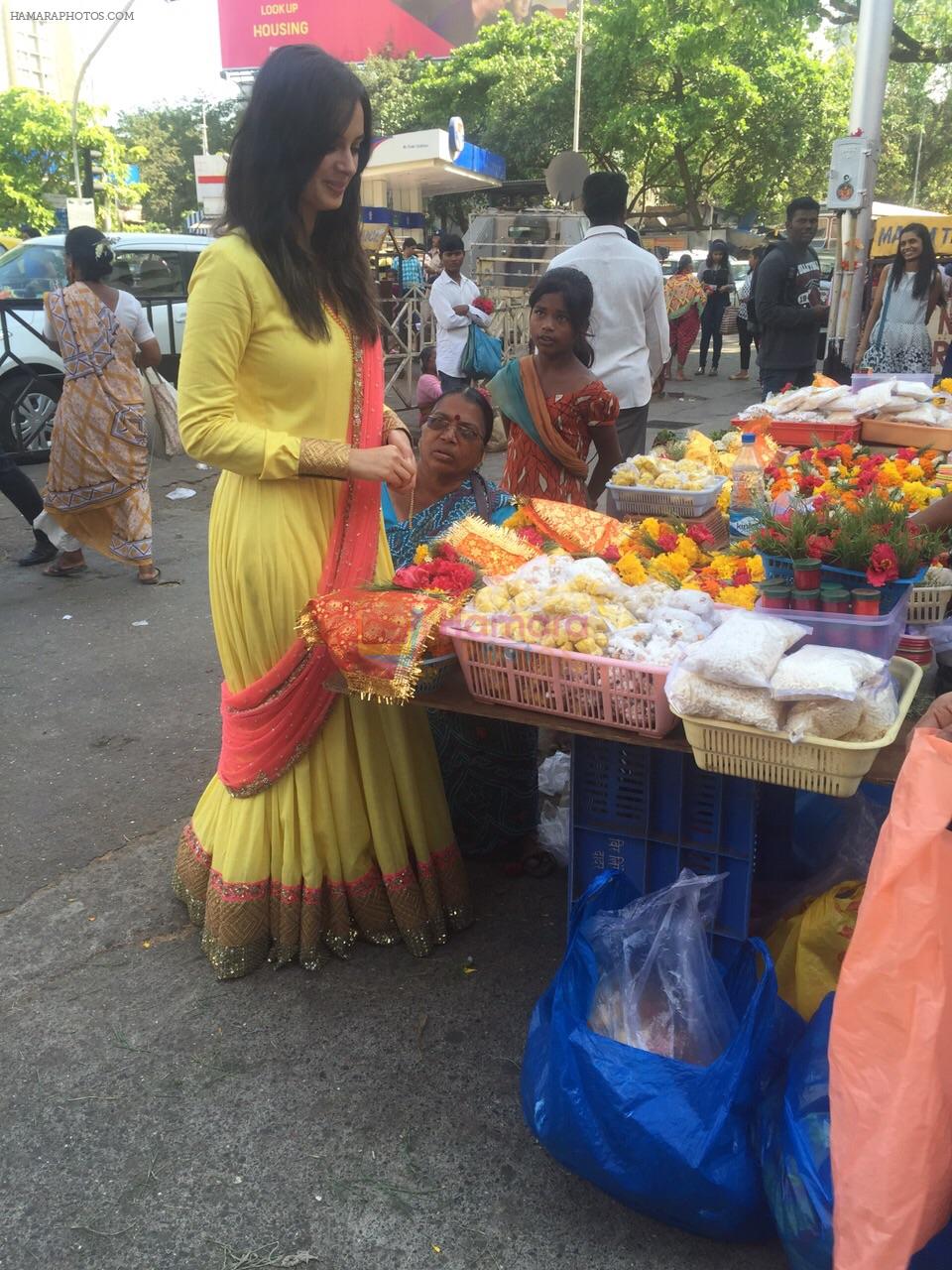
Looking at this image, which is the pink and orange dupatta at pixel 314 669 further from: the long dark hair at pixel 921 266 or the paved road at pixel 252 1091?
the long dark hair at pixel 921 266

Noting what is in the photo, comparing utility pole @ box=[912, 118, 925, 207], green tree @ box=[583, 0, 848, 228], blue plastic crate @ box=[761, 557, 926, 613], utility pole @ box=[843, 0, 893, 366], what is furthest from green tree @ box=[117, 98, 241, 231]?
blue plastic crate @ box=[761, 557, 926, 613]

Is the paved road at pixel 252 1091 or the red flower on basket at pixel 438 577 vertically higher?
the red flower on basket at pixel 438 577

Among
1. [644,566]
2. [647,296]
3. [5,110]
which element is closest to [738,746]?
[644,566]

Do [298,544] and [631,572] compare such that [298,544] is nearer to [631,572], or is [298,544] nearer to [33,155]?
[631,572]

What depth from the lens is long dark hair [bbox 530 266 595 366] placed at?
3.73 meters

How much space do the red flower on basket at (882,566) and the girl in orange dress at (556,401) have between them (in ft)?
6.18

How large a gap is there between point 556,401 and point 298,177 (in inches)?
65.9

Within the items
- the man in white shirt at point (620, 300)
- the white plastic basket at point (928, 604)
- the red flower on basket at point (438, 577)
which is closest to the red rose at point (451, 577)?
the red flower on basket at point (438, 577)

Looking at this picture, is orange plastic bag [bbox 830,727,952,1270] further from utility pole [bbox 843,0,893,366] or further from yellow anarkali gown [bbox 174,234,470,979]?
utility pole [bbox 843,0,893,366]

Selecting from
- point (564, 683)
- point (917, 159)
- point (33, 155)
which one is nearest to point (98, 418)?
point (564, 683)

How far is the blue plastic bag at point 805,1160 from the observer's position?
1626 millimetres

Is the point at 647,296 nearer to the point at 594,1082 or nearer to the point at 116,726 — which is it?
the point at 116,726

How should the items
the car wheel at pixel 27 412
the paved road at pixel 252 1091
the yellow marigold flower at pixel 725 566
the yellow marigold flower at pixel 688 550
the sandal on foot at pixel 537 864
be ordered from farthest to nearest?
1. the car wheel at pixel 27 412
2. the sandal on foot at pixel 537 864
3. the yellow marigold flower at pixel 688 550
4. the yellow marigold flower at pixel 725 566
5. the paved road at pixel 252 1091

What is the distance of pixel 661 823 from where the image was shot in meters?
2.30
